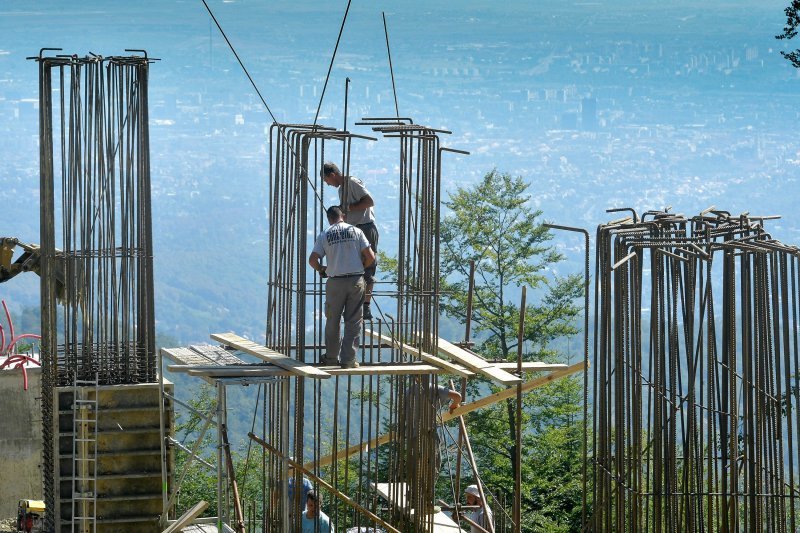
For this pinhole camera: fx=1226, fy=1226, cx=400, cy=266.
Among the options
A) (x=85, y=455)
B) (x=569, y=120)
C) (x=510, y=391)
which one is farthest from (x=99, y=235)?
(x=569, y=120)

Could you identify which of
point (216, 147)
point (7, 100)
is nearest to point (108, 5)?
point (216, 147)

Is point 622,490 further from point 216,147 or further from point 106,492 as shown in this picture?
point 216,147

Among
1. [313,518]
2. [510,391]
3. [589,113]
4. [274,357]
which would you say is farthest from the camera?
[589,113]

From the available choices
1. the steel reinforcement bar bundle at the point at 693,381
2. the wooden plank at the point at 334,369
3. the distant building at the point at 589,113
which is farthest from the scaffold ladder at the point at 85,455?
the distant building at the point at 589,113

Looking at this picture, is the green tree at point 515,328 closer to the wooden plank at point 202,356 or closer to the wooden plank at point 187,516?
the wooden plank at point 202,356

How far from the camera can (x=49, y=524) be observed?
647 inches

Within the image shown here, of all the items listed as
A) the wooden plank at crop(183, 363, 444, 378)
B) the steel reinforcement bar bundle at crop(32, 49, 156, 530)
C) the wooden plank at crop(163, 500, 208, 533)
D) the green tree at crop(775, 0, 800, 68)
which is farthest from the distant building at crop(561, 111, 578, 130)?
the wooden plank at crop(163, 500, 208, 533)

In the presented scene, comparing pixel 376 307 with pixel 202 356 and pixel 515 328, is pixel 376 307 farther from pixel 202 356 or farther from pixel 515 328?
pixel 515 328

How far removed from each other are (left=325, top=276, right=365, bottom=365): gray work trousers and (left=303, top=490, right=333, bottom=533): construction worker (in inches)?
77.5

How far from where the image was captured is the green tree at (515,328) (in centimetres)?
3400

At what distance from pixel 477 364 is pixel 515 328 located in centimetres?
2407

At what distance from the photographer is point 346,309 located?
1296 centimetres

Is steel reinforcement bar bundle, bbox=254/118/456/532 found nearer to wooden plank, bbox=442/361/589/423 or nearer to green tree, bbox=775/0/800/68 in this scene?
wooden plank, bbox=442/361/589/423

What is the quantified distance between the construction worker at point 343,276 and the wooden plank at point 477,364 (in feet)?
4.10
